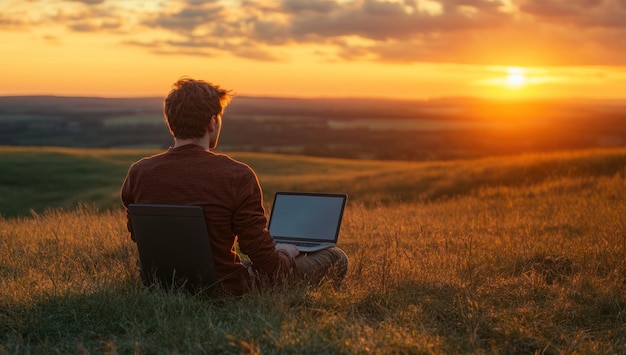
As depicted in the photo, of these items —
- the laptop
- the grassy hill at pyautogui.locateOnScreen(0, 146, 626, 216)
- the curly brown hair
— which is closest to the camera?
the curly brown hair

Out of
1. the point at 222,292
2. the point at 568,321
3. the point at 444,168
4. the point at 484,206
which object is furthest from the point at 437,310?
the point at 444,168

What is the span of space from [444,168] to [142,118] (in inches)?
4348

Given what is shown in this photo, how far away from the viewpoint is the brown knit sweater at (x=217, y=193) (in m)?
5.43

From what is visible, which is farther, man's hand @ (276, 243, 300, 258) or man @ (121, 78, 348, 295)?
man's hand @ (276, 243, 300, 258)

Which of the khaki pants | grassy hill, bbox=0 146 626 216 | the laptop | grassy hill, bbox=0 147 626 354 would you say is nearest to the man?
grassy hill, bbox=0 147 626 354

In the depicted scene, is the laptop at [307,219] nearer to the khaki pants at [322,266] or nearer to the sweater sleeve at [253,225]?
the khaki pants at [322,266]

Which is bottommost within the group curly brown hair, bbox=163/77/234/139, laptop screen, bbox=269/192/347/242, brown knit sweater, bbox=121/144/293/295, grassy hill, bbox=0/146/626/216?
grassy hill, bbox=0/146/626/216

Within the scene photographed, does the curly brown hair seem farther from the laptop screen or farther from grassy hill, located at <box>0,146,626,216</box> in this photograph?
grassy hill, located at <box>0,146,626,216</box>

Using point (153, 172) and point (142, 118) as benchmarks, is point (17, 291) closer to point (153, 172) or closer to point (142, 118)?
point (153, 172)

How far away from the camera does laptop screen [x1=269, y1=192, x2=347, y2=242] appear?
683cm

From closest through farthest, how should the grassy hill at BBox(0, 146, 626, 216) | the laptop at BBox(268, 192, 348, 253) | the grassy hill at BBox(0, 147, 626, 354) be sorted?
the grassy hill at BBox(0, 147, 626, 354), the laptop at BBox(268, 192, 348, 253), the grassy hill at BBox(0, 146, 626, 216)

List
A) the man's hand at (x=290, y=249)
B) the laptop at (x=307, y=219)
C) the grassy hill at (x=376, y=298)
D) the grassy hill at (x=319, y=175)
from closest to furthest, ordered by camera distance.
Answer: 1. the grassy hill at (x=376, y=298)
2. the man's hand at (x=290, y=249)
3. the laptop at (x=307, y=219)
4. the grassy hill at (x=319, y=175)

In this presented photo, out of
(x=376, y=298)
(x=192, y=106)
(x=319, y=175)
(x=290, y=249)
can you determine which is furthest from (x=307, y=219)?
(x=319, y=175)

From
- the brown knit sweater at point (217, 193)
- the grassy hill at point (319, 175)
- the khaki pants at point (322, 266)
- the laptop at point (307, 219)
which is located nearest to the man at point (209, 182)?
the brown knit sweater at point (217, 193)
